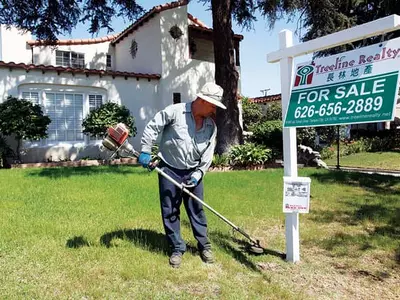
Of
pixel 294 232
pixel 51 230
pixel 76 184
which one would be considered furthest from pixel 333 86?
pixel 76 184

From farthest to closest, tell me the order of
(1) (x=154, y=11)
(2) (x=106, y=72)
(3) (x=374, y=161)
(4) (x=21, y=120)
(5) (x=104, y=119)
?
(3) (x=374, y=161) < (1) (x=154, y=11) < (2) (x=106, y=72) < (5) (x=104, y=119) < (4) (x=21, y=120)

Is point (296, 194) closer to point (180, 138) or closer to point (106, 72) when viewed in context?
point (180, 138)

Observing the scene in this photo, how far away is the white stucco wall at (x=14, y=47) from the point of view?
53.6 feet

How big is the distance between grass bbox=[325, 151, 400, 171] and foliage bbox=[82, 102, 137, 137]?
8461 millimetres

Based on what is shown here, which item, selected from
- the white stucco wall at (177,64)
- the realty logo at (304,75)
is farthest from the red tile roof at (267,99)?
the realty logo at (304,75)

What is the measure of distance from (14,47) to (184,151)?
618 inches

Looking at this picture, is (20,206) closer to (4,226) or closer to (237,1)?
(4,226)

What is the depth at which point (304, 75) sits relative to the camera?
12.1ft

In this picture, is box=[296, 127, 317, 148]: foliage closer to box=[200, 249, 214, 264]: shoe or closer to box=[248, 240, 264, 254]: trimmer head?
box=[248, 240, 264, 254]: trimmer head

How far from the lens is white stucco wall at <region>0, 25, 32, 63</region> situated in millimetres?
16328

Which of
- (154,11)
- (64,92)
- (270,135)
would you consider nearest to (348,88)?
(270,135)

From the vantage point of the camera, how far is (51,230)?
4.62 metres

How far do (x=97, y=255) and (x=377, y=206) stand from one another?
467 centimetres

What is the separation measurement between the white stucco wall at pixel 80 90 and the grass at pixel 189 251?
5990 mm
